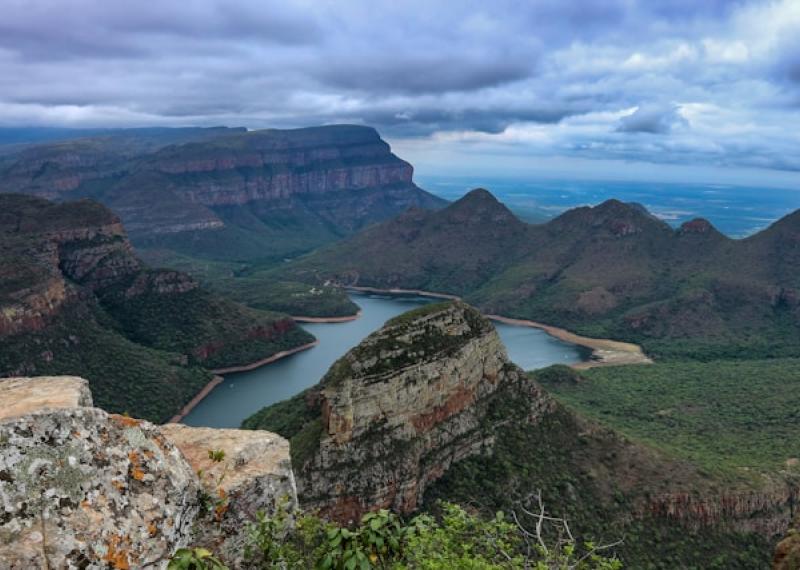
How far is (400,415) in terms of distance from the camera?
47.4m

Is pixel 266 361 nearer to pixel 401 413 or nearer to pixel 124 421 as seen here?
pixel 401 413

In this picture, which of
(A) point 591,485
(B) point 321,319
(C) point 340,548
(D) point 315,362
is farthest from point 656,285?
(C) point 340,548

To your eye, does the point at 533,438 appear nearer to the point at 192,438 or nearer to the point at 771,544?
the point at 771,544

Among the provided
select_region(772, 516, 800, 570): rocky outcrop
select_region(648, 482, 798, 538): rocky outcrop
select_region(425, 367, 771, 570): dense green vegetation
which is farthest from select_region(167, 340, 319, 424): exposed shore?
select_region(772, 516, 800, 570): rocky outcrop

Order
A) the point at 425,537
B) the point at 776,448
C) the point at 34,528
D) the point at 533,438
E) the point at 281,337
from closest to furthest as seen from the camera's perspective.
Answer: the point at 34,528 → the point at 425,537 → the point at 533,438 → the point at 776,448 → the point at 281,337

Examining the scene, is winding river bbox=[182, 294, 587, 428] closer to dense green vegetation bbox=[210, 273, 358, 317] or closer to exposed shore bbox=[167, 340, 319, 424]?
exposed shore bbox=[167, 340, 319, 424]

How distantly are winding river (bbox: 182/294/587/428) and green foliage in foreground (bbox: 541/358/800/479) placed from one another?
27319 millimetres

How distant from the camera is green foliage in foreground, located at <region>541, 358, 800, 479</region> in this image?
204ft

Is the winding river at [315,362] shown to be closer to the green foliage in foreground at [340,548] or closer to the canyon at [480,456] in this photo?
the canyon at [480,456]

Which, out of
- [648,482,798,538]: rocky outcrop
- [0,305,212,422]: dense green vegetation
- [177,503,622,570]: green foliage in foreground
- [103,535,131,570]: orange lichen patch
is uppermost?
[103,535,131,570]: orange lichen patch

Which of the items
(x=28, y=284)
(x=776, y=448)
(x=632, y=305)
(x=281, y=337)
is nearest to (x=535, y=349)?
(x=632, y=305)

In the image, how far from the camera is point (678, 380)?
98.4 meters

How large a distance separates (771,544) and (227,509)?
55553 mm

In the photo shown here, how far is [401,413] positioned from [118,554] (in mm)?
39260
